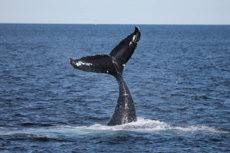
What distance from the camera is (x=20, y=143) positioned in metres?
14.4

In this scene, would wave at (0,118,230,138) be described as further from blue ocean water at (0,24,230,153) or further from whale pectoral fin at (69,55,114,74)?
whale pectoral fin at (69,55,114,74)

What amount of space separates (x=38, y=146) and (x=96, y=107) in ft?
29.4

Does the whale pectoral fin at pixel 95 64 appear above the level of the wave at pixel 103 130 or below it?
above

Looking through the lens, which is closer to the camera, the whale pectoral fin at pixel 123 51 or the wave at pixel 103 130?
the whale pectoral fin at pixel 123 51

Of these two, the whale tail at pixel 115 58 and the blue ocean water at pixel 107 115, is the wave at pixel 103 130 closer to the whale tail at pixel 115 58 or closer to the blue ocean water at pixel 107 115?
the blue ocean water at pixel 107 115

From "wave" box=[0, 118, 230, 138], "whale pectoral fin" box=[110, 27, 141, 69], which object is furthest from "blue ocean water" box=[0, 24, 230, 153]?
"whale pectoral fin" box=[110, 27, 141, 69]

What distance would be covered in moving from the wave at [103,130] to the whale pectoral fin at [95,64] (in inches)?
85.5

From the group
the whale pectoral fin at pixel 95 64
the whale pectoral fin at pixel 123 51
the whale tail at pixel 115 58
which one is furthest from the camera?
the whale pectoral fin at pixel 123 51

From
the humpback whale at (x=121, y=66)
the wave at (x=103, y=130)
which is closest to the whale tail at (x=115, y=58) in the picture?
the humpback whale at (x=121, y=66)

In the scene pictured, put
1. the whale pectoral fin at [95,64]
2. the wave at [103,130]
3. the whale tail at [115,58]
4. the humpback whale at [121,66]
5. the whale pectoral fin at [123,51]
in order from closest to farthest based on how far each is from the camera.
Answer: the whale pectoral fin at [95,64]
the whale tail at [115,58]
the humpback whale at [121,66]
the whale pectoral fin at [123,51]
the wave at [103,130]

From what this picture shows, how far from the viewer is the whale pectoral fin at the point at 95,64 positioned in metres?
13.9

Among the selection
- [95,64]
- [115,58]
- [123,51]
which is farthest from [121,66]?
[95,64]

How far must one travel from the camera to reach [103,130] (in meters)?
15.6

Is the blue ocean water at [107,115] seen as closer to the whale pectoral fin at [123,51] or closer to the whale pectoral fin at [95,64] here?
the whale pectoral fin at [95,64]
